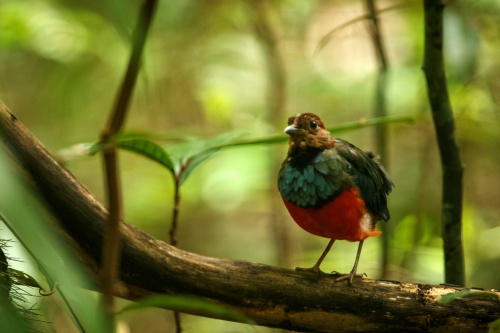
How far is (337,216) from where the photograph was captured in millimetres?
2305

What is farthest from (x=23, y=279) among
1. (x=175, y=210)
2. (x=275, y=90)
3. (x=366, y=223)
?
(x=275, y=90)

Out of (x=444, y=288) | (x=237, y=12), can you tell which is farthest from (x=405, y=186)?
(x=444, y=288)

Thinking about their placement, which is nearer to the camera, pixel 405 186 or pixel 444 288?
pixel 444 288

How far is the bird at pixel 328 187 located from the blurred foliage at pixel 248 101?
0.74 metres

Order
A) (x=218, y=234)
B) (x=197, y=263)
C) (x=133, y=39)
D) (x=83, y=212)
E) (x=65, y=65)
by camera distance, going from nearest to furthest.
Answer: (x=133, y=39)
(x=83, y=212)
(x=197, y=263)
(x=65, y=65)
(x=218, y=234)

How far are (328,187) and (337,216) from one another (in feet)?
0.37

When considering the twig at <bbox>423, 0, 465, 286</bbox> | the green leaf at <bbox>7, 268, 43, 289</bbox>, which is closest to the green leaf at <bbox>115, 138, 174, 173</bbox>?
the green leaf at <bbox>7, 268, 43, 289</bbox>

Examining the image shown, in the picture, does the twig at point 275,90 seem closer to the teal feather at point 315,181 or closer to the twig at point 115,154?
the teal feather at point 315,181

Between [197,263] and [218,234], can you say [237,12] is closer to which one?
[218,234]

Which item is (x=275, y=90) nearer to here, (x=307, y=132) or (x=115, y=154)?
(x=307, y=132)

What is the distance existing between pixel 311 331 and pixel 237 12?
3.82 metres

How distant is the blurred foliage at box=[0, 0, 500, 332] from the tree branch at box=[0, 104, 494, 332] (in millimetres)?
1176

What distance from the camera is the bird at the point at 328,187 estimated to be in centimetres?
231

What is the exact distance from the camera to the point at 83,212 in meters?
1.86
